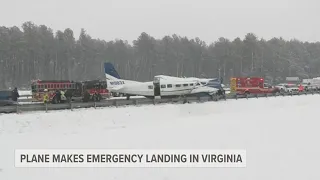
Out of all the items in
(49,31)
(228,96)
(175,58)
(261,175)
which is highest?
(49,31)

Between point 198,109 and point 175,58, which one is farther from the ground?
point 175,58

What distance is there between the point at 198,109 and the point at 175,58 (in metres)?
72.9

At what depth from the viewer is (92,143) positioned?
64.2 ft

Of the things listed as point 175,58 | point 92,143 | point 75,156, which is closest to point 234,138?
point 92,143

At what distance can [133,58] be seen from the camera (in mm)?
109500

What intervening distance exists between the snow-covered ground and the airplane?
16.8ft

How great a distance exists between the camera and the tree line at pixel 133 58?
87.8m

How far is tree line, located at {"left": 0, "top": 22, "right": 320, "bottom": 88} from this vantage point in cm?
8781

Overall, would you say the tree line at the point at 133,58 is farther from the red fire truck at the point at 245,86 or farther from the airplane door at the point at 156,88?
the airplane door at the point at 156,88

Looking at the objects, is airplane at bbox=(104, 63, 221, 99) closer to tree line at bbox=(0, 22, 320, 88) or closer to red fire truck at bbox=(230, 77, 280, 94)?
red fire truck at bbox=(230, 77, 280, 94)

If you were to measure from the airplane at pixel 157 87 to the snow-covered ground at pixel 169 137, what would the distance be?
16.8 ft

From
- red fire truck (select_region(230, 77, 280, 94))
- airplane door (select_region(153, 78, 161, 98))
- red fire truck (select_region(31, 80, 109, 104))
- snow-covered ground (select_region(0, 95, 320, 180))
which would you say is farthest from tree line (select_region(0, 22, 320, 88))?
snow-covered ground (select_region(0, 95, 320, 180))

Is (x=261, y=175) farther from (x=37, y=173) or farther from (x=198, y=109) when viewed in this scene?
(x=198, y=109)

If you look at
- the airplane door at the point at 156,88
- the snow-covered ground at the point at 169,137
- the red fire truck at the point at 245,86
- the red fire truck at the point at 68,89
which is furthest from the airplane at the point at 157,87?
the red fire truck at the point at 245,86
